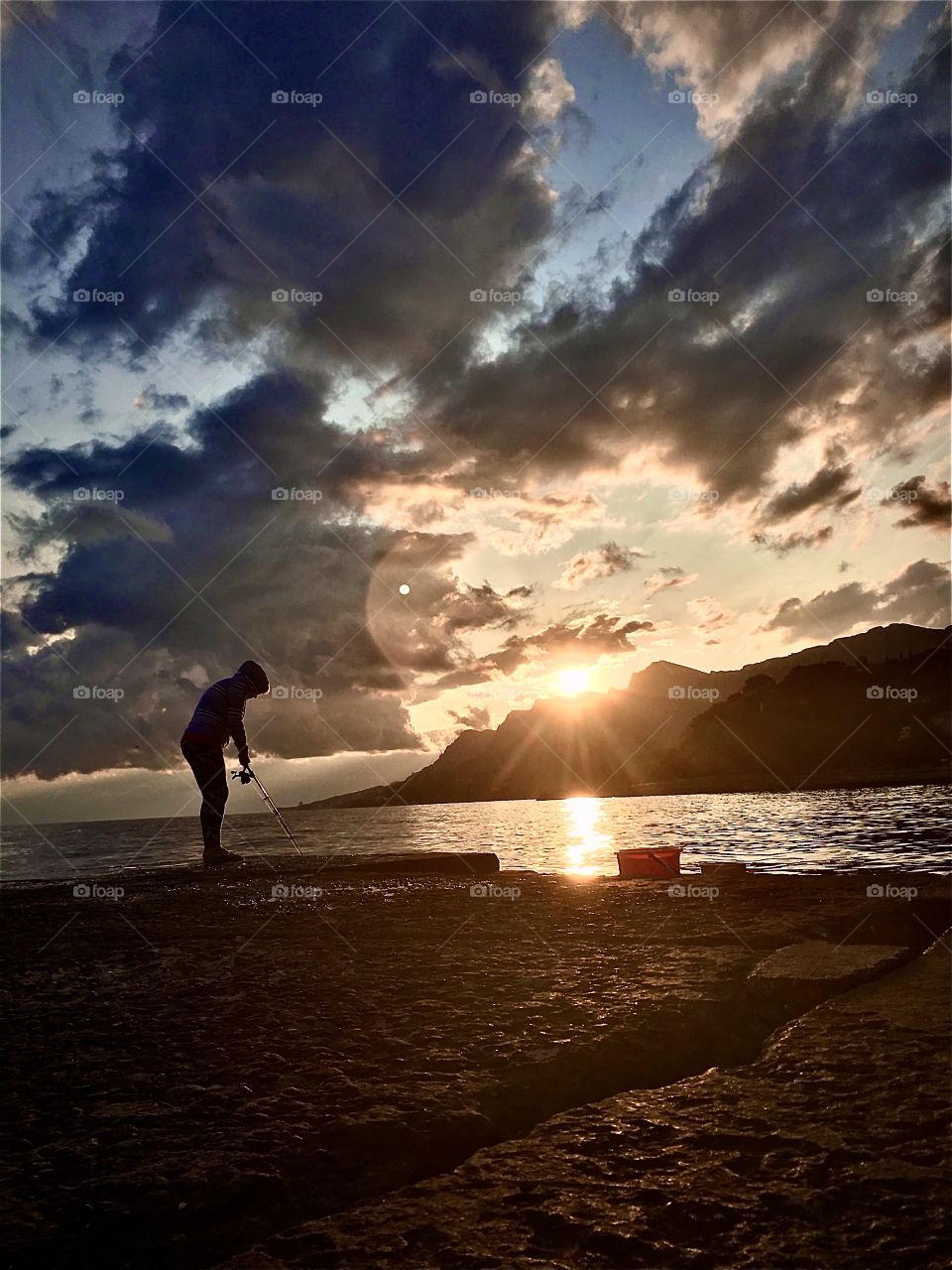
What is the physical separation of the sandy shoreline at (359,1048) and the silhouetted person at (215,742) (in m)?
6.17

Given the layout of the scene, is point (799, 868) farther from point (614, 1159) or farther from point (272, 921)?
point (614, 1159)

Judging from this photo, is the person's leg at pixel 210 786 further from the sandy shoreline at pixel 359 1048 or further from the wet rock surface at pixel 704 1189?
the wet rock surface at pixel 704 1189

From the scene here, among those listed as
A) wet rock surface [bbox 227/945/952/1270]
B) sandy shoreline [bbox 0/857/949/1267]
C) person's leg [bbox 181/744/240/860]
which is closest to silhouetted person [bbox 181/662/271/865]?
person's leg [bbox 181/744/240/860]

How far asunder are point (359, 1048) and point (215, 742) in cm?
1065

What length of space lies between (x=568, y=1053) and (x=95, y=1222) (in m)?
1.95

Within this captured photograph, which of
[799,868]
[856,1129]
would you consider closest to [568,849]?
[799,868]

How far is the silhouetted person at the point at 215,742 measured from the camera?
13.2m

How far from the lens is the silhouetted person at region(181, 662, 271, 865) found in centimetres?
A: 1323

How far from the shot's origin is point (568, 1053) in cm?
333

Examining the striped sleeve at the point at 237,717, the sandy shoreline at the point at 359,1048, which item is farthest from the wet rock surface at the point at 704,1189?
the striped sleeve at the point at 237,717

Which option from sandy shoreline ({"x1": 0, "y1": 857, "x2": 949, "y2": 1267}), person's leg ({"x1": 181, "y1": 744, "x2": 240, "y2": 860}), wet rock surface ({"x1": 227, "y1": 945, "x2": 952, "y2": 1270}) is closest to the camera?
wet rock surface ({"x1": 227, "y1": 945, "x2": 952, "y2": 1270})

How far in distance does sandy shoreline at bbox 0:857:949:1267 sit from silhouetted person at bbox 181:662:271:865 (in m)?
6.17

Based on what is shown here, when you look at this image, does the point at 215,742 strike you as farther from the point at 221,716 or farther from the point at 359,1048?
the point at 359,1048

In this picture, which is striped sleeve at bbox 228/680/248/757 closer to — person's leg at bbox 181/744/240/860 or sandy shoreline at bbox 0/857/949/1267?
person's leg at bbox 181/744/240/860
